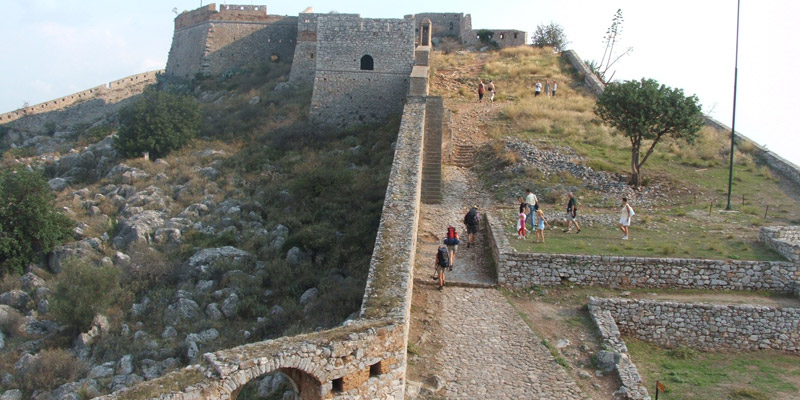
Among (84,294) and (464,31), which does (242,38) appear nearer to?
(464,31)

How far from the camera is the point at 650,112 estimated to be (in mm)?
15820

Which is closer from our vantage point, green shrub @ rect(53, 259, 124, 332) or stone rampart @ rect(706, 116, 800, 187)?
green shrub @ rect(53, 259, 124, 332)

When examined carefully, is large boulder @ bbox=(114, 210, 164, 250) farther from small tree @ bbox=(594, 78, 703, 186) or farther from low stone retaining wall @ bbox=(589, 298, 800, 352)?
small tree @ bbox=(594, 78, 703, 186)

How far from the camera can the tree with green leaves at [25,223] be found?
56.5 ft

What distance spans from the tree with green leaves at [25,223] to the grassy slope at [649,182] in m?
12.0

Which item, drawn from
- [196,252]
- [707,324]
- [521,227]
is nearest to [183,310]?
[196,252]

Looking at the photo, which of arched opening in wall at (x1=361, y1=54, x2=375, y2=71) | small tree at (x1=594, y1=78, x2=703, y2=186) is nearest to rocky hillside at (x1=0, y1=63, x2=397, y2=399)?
arched opening in wall at (x1=361, y1=54, x2=375, y2=71)

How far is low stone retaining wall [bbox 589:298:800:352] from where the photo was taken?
32.4 feet

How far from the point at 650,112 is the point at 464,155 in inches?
202

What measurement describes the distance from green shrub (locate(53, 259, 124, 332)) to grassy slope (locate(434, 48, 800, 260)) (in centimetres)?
853

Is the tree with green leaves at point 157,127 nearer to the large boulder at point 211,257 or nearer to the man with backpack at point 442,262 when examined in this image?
the large boulder at point 211,257

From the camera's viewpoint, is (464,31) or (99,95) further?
(99,95)

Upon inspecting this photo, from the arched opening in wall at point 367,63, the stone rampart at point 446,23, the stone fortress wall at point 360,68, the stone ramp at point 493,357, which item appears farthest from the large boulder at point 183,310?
the stone rampart at point 446,23

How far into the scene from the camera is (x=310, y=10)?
32.1m
